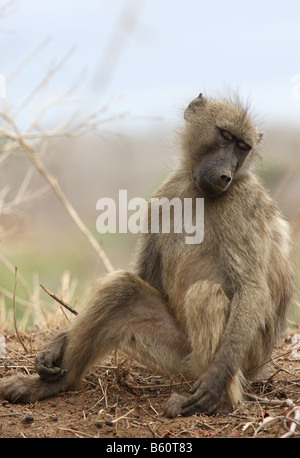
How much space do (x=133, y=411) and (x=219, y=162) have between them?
1.48 meters

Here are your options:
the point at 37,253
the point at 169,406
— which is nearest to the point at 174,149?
the point at 169,406

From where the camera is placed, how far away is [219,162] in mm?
3766

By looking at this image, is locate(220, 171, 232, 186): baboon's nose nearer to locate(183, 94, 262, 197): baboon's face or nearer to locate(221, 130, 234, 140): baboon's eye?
locate(183, 94, 262, 197): baboon's face

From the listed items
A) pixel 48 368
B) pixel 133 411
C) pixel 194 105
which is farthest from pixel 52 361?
pixel 194 105

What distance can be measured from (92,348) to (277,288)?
1163 mm

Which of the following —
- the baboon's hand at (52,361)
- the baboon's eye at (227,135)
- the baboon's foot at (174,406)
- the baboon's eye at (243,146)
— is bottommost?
the baboon's foot at (174,406)

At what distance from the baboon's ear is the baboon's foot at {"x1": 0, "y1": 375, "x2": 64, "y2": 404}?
1.91 metres

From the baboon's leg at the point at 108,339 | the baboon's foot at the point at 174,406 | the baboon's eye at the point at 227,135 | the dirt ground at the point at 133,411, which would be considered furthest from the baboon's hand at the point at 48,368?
the baboon's eye at the point at 227,135

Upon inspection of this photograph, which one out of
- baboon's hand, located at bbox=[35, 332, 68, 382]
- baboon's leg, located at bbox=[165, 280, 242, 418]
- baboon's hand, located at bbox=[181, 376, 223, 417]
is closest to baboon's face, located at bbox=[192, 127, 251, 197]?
baboon's leg, located at bbox=[165, 280, 242, 418]

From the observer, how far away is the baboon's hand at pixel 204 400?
328 centimetres

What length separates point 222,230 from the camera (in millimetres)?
3707

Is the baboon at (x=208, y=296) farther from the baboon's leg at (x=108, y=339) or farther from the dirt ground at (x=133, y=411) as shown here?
the dirt ground at (x=133, y=411)

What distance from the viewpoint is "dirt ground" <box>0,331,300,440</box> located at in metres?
3.08
